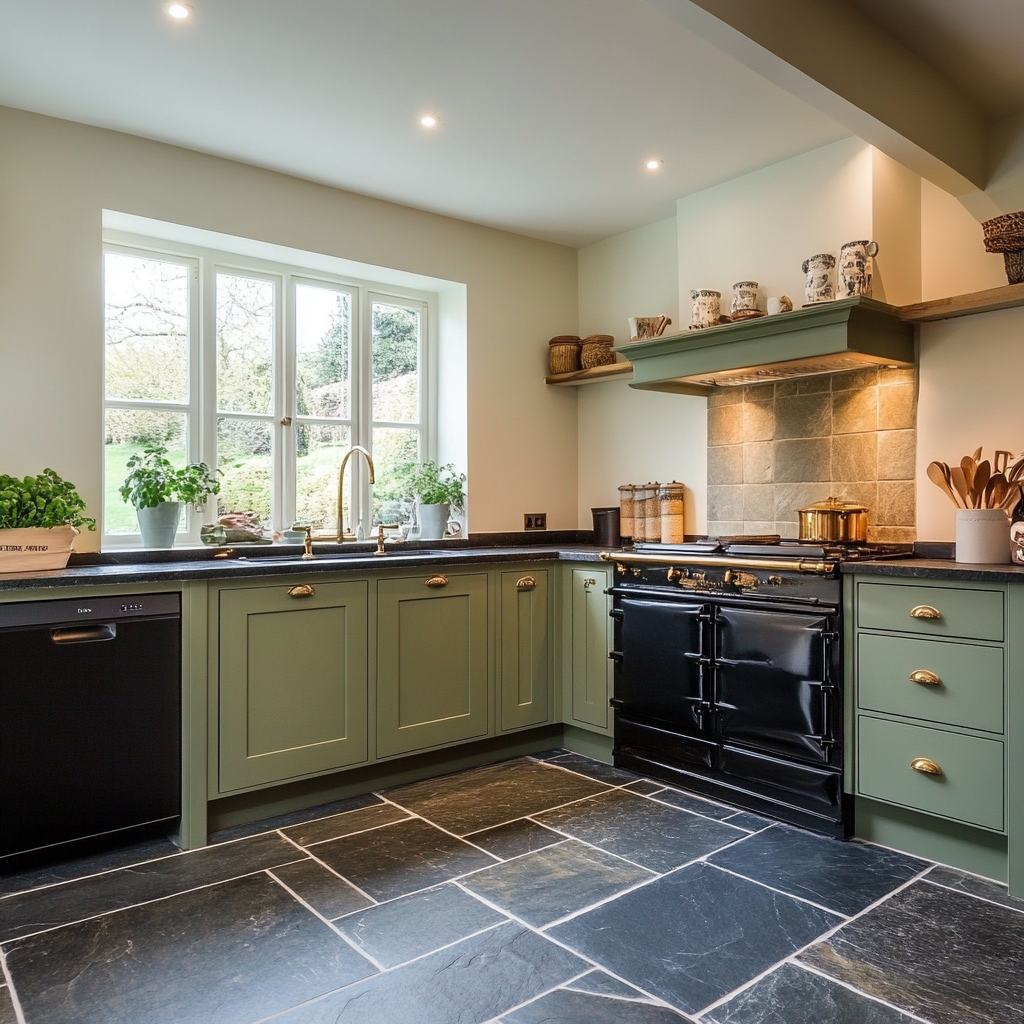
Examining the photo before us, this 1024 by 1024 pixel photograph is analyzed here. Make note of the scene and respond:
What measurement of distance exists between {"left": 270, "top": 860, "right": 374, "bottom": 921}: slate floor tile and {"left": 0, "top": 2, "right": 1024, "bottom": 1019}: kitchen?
4.87 ft

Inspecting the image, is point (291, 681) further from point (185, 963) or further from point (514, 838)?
point (185, 963)

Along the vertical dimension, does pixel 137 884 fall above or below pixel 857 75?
below

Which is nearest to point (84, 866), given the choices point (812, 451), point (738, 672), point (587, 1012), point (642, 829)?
point (587, 1012)

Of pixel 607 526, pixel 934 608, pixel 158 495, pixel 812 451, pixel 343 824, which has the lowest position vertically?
pixel 343 824

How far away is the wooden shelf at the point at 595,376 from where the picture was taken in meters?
4.06

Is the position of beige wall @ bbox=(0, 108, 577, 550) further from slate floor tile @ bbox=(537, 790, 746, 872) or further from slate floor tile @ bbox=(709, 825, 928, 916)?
slate floor tile @ bbox=(709, 825, 928, 916)

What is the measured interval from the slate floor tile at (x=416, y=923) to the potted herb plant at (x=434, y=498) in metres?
2.02

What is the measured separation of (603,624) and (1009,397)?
1754 millimetres

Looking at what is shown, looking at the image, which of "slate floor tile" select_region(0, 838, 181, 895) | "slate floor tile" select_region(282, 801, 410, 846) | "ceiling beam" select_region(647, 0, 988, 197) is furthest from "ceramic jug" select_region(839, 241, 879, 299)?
"slate floor tile" select_region(0, 838, 181, 895)

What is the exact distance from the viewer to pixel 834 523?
314 cm

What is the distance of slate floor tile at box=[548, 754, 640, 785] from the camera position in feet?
11.0

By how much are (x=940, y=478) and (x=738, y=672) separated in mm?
1001

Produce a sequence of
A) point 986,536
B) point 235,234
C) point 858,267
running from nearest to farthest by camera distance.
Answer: point 986,536 → point 858,267 → point 235,234

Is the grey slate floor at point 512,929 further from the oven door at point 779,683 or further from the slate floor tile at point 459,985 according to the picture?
the oven door at point 779,683
